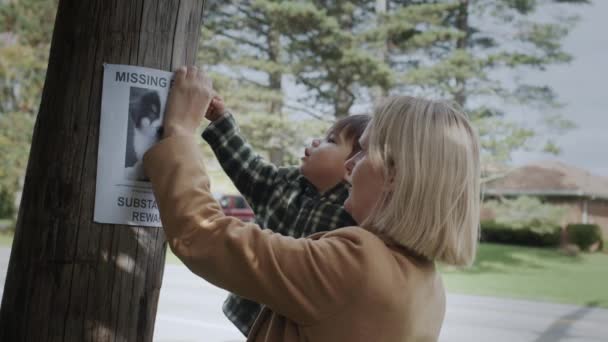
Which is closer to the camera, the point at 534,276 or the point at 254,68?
the point at 254,68

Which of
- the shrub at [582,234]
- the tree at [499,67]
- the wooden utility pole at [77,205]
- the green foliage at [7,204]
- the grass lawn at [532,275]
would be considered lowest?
the green foliage at [7,204]

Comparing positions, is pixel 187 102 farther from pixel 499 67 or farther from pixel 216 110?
pixel 499 67

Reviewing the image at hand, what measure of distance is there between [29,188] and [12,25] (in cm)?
1708

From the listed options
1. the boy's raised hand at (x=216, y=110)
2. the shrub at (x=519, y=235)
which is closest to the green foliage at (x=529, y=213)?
the shrub at (x=519, y=235)

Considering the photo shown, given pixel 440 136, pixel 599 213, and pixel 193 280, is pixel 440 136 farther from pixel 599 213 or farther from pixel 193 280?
pixel 599 213

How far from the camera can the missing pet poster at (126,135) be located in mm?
1326

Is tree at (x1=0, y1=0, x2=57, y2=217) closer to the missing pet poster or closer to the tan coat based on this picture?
the missing pet poster

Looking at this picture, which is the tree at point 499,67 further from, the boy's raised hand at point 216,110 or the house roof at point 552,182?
the boy's raised hand at point 216,110

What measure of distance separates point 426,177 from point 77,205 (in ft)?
2.32

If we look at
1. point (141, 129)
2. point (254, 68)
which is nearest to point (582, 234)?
point (254, 68)

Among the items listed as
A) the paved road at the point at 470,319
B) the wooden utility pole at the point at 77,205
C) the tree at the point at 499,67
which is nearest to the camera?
the wooden utility pole at the point at 77,205

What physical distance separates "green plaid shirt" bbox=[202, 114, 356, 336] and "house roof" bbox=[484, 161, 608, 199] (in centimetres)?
1445

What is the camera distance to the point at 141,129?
1.32 metres

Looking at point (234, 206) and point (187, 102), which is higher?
point (187, 102)
